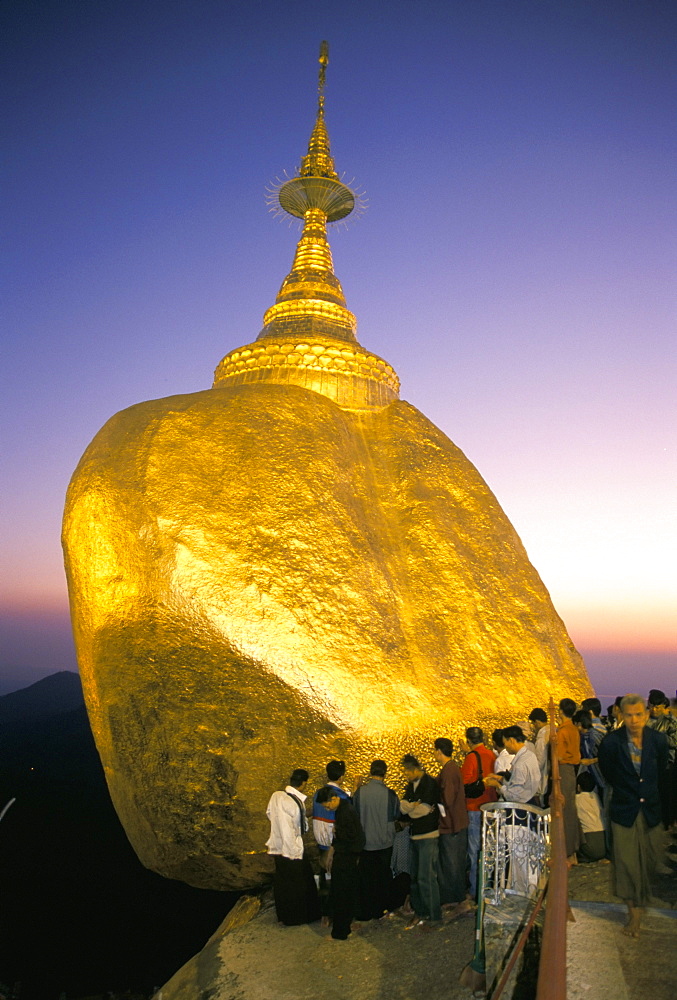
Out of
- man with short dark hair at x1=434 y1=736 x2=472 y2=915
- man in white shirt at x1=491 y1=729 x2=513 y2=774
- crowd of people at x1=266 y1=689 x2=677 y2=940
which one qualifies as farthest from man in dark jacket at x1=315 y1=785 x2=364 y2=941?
man in white shirt at x1=491 y1=729 x2=513 y2=774

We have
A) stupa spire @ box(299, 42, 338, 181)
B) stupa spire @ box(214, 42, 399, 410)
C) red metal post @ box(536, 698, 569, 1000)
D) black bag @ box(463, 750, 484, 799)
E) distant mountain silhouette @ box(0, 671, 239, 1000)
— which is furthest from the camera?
stupa spire @ box(299, 42, 338, 181)

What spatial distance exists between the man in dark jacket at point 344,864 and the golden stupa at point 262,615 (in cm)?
78

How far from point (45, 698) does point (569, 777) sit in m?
39.2

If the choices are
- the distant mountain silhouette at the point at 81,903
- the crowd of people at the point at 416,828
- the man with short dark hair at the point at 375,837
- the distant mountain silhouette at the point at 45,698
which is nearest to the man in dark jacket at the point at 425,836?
the crowd of people at the point at 416,828

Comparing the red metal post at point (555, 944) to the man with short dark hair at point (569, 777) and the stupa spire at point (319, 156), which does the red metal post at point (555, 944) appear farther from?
the stupa spire at point (319, 156)

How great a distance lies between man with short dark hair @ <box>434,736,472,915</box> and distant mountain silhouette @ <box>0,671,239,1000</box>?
28.5ft

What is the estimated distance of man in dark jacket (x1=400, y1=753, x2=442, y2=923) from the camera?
200 inches

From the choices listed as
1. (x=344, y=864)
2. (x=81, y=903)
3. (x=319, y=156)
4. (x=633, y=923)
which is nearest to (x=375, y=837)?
(x=344, y=864)

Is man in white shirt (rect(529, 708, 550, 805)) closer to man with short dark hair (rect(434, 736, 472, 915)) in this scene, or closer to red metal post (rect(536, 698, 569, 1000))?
man with short dark hair (rect(434, 736, 472, 915))

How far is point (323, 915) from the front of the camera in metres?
5.65

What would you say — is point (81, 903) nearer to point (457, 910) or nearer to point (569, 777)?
point (457, 910)

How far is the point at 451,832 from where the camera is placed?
202 inches

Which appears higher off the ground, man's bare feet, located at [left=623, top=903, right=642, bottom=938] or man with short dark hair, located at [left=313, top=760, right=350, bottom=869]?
man with short dark hair, located at [left=313, top=760, right=350, bottom=869]

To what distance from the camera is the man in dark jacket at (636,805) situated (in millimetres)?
3918
